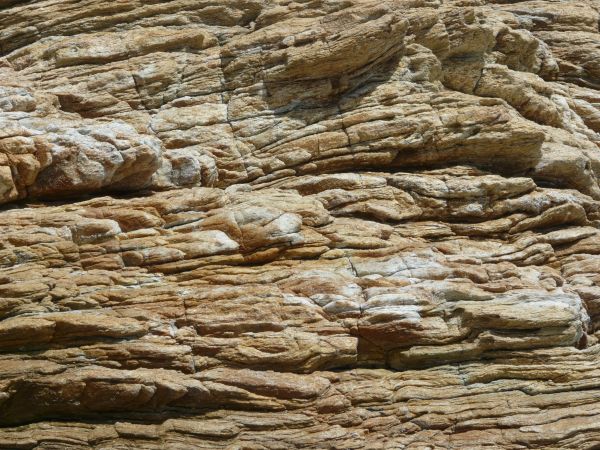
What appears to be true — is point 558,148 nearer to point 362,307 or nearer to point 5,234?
point 362,307

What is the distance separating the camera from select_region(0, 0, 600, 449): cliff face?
79.1ft

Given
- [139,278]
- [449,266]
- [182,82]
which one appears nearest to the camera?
[139,278]

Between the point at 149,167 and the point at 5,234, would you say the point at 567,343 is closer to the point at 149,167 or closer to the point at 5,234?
the point at 149,167

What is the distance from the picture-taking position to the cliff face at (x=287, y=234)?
949 inches

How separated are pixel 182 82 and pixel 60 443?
721 inches

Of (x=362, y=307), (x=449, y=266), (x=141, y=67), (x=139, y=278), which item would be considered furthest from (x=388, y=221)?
(x=141, y=67)

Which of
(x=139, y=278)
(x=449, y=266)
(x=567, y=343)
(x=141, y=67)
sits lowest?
(x=567, y=343)

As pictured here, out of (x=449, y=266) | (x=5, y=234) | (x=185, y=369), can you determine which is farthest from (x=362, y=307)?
(x=5, y=234)

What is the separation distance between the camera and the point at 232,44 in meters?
35.6

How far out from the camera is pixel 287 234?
28125mm

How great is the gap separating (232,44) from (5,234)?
1511 cm

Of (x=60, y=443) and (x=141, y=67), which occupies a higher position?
(x=141, y=67)

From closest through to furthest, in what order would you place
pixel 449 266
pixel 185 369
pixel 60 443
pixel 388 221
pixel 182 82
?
pixel 60 443
pixel 185 369
pixel 449 266
pixel 388 221
pixel 182 82

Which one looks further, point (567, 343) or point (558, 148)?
point (558, 148)
